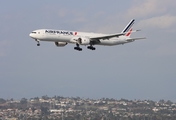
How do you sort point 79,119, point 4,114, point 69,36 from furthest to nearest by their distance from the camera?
point 4,114, point 79,119, point 69,36

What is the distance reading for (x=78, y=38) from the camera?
87.1 metres

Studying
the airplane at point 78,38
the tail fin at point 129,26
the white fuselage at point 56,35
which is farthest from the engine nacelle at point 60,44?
the tail fin at point 129,26

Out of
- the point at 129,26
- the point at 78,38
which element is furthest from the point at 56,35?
the point at 129,26

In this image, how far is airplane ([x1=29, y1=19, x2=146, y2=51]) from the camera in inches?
3307

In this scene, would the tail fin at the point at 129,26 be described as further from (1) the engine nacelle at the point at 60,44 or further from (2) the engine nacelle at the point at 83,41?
(1) the engine nacelle at the point at 60,44

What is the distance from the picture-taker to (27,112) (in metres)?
184

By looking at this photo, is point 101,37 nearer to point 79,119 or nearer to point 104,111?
point 79,119

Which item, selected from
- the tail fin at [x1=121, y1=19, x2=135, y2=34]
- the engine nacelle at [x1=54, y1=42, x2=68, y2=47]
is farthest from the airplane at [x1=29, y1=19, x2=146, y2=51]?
the tail fin at [x1=121, y1=19, x2=135, y2=34]

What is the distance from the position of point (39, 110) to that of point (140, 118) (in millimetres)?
43457

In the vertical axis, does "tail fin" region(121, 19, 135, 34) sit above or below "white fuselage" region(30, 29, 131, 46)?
above

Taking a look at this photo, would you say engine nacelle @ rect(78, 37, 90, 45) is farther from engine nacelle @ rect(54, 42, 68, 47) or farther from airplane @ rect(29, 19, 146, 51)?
engine nacelle @ rect(54, 42, 68, 47)

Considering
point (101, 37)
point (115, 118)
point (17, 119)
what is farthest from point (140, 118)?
point (101, 37)

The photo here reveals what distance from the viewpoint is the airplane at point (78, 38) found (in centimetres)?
8400

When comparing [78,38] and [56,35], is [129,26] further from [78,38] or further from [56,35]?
[56,35]
